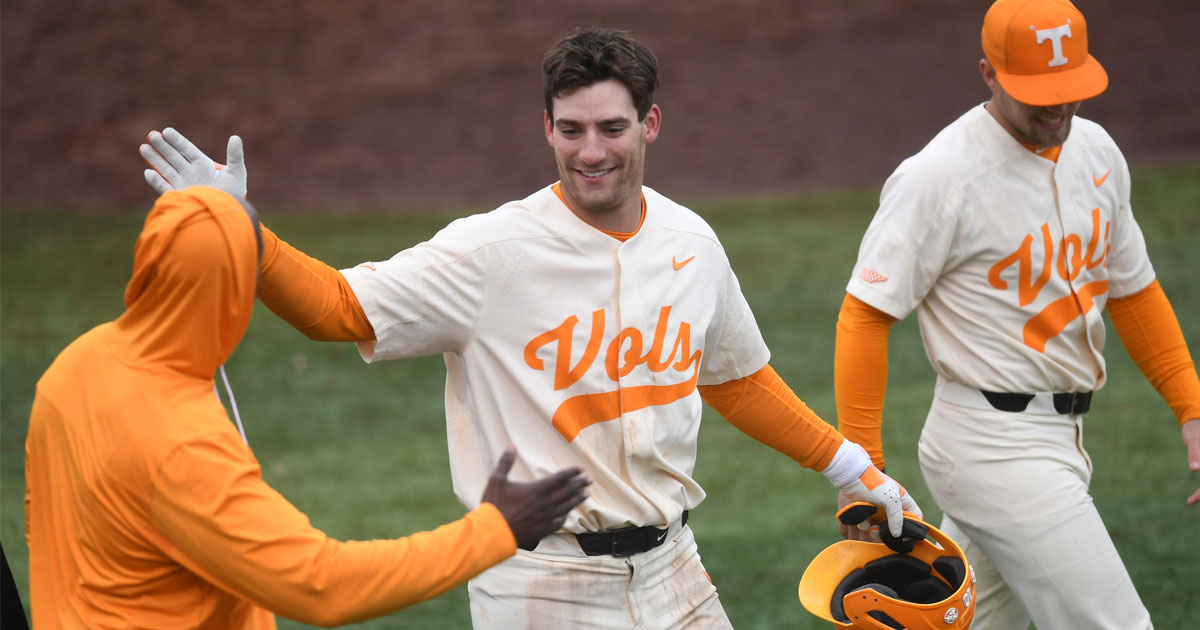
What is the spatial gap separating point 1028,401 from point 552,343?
177 cm

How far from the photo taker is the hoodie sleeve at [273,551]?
262 centimetres

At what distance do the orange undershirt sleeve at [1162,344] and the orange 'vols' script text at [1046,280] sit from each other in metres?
0.45

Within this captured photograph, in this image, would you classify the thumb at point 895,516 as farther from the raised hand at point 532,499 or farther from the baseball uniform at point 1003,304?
the raised hand at point 532,499

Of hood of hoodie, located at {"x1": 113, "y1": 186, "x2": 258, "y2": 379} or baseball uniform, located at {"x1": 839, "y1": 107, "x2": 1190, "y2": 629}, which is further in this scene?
baseball uniform, located at {"x1": 839, "y1": 107, "x2": 1190, "y2": 629}

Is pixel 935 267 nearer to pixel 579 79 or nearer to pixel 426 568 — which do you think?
pixel 579 79

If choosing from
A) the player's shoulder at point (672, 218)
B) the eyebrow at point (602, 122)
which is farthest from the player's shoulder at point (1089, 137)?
the eyebrow at point (602, 122)

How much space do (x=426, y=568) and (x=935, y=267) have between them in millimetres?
2262

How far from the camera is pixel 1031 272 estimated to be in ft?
14.2

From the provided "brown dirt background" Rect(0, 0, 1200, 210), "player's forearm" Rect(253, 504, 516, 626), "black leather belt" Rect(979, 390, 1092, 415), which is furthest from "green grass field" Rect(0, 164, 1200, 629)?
"player's forearm" Rect(253, 504, 516, 626)

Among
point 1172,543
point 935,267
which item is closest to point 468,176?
point 1172,543

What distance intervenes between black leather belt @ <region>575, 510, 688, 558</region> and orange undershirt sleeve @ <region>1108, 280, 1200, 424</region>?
84.2 inches

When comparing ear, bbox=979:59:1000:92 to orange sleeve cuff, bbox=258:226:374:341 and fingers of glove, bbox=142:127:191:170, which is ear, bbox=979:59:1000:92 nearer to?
orange sleeve cuff, bbox=258:226:374:341

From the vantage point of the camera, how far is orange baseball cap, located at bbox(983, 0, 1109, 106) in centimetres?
418

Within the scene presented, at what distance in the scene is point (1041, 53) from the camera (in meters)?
4.21
